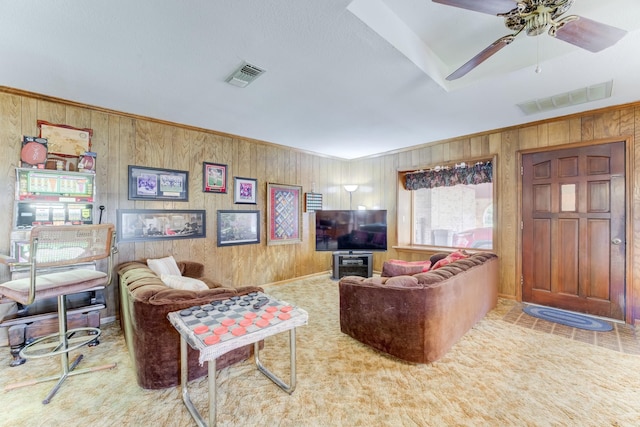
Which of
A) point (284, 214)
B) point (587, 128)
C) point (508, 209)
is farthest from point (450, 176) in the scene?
point (284, 214)

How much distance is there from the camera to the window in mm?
4355

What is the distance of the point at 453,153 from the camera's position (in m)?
4.36

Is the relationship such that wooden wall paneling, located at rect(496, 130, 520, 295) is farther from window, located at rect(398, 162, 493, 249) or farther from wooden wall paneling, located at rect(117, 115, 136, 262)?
wooden wall paneling, located at rect(117, 115, 136, 262)

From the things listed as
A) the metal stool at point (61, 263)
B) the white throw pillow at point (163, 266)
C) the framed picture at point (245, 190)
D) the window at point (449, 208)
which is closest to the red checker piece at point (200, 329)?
the metal stool at point (61, 263)

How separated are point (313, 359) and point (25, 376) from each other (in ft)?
7.27

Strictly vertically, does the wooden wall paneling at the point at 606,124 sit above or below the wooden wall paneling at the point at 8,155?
above

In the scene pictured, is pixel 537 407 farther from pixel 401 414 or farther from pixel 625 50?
pixel 625 50

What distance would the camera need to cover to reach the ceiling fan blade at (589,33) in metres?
1.45

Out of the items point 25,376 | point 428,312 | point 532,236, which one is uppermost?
point 532,236

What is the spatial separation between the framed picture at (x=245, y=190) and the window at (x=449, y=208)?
106 inches

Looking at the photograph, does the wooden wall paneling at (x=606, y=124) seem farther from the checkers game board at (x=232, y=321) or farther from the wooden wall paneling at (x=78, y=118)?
the wooden wall paneling at (x=78, y=118)

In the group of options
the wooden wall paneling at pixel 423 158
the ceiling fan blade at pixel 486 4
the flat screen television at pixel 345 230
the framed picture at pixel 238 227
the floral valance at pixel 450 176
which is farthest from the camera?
the flat screen television at pixel 345 230

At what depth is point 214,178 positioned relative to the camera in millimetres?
3930

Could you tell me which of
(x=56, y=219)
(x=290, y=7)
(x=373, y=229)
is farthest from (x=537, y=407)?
(x=56, y=219)
